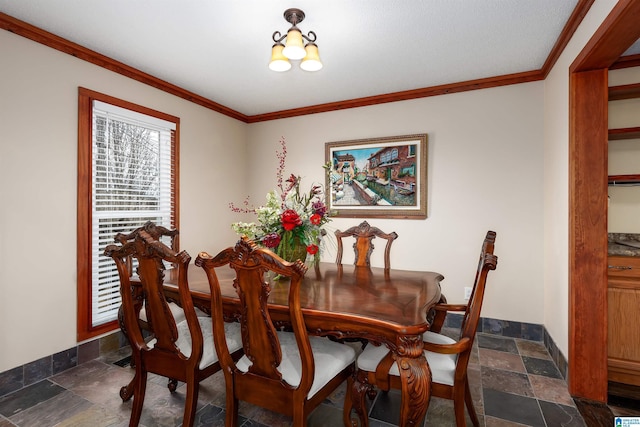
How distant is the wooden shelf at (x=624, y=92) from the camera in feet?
7.85

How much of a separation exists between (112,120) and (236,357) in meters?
2.30

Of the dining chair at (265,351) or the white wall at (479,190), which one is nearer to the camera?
the dining chair at (265,351)

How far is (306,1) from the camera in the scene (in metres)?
2.04

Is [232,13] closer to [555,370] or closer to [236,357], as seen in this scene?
[236,357]

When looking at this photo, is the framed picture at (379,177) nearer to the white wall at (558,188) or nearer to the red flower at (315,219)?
the white wall at (558,188)

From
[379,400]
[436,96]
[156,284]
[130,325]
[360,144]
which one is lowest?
[379,400]

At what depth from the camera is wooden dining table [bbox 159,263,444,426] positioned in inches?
56.9

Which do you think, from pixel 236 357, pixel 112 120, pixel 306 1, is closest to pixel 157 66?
pixel 112 120

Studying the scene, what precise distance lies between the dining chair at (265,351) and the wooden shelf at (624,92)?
105 inches

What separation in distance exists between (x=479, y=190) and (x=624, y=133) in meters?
1.16

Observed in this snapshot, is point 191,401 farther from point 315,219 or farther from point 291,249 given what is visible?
point 315,219

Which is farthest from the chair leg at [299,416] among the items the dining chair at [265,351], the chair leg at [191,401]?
the chair leg at [191,401]

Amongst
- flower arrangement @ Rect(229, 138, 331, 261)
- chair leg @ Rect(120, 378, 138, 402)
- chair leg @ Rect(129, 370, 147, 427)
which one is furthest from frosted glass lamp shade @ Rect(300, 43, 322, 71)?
chair leg @ Rect(120, 378, 138, 402)

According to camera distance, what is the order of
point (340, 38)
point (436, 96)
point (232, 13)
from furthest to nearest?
1. point (436, 96)
2. point (340, 38)
3. point (232, 13)
